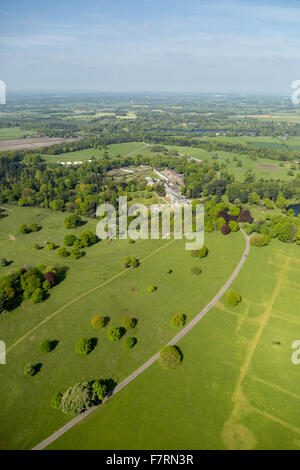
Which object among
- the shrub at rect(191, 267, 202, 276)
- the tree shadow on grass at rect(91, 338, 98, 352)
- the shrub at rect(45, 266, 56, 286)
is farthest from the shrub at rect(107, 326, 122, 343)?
the shrub at rect(191, 267, 202, 276)

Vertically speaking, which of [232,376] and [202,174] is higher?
[202,174]

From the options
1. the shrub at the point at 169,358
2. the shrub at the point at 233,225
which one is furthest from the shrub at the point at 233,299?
the shrub at the point at 233,225

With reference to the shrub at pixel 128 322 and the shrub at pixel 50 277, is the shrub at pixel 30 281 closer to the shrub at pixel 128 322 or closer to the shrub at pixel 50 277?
the shrub at pixel 50 277

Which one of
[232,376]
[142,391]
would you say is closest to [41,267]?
[142,391]

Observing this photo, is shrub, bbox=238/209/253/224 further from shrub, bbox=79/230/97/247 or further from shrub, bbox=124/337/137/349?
shrub, bbox=124/337/137/349
